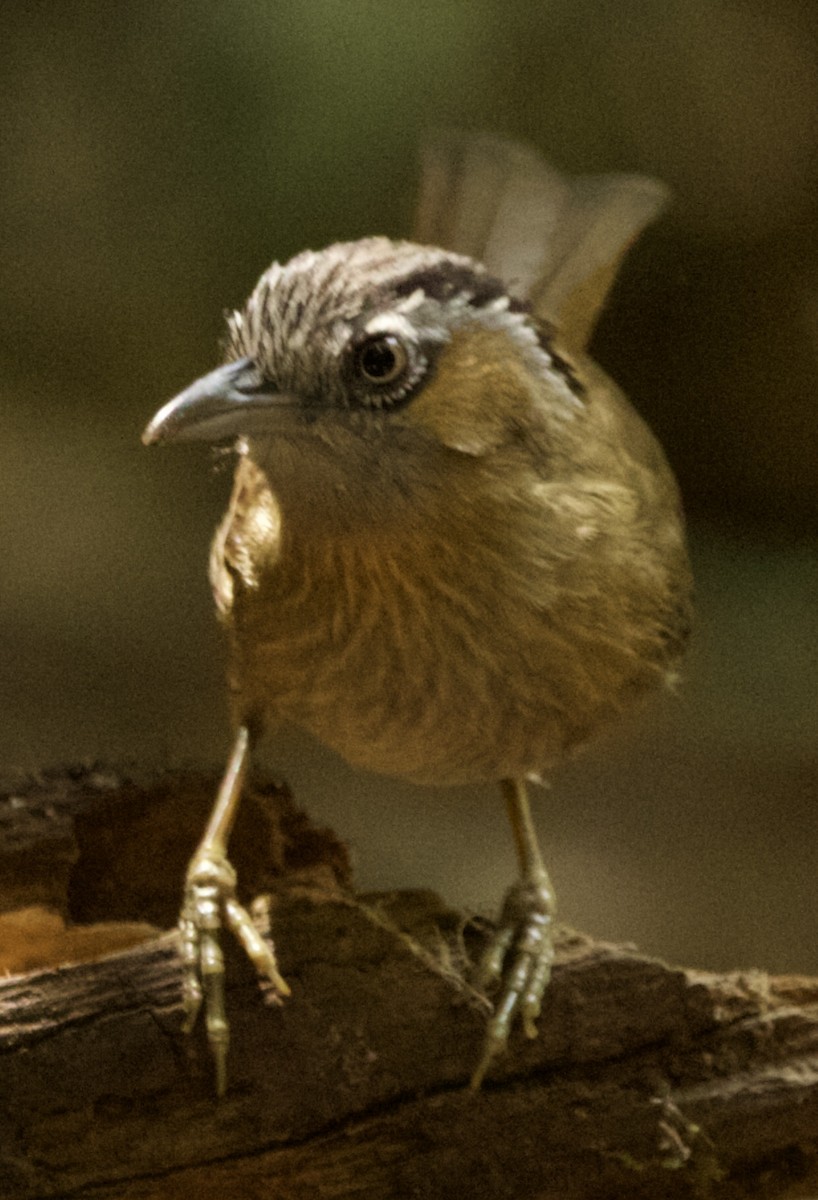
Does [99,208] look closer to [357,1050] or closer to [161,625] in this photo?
[161,625]

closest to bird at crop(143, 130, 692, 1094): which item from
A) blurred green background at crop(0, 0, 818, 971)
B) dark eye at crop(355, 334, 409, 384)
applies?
dark eye at crop(355, 334, 409, 384)

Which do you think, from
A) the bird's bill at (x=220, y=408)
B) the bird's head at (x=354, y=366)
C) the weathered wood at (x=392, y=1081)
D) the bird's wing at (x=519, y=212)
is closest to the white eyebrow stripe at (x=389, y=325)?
the bird's head at (x=354, y=366)

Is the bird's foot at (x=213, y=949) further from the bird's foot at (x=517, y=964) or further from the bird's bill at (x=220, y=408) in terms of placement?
the bird's bill at (x=220, y=408)

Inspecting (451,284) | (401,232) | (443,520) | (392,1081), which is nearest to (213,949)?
(392,1081)

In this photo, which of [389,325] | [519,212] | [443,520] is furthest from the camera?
[519,212]

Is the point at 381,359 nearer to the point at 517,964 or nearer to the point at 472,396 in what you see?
the point at 472,396

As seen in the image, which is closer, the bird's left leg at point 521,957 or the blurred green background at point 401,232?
the bird's left leg at point 521,957

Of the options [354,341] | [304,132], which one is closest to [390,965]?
[354,341]
